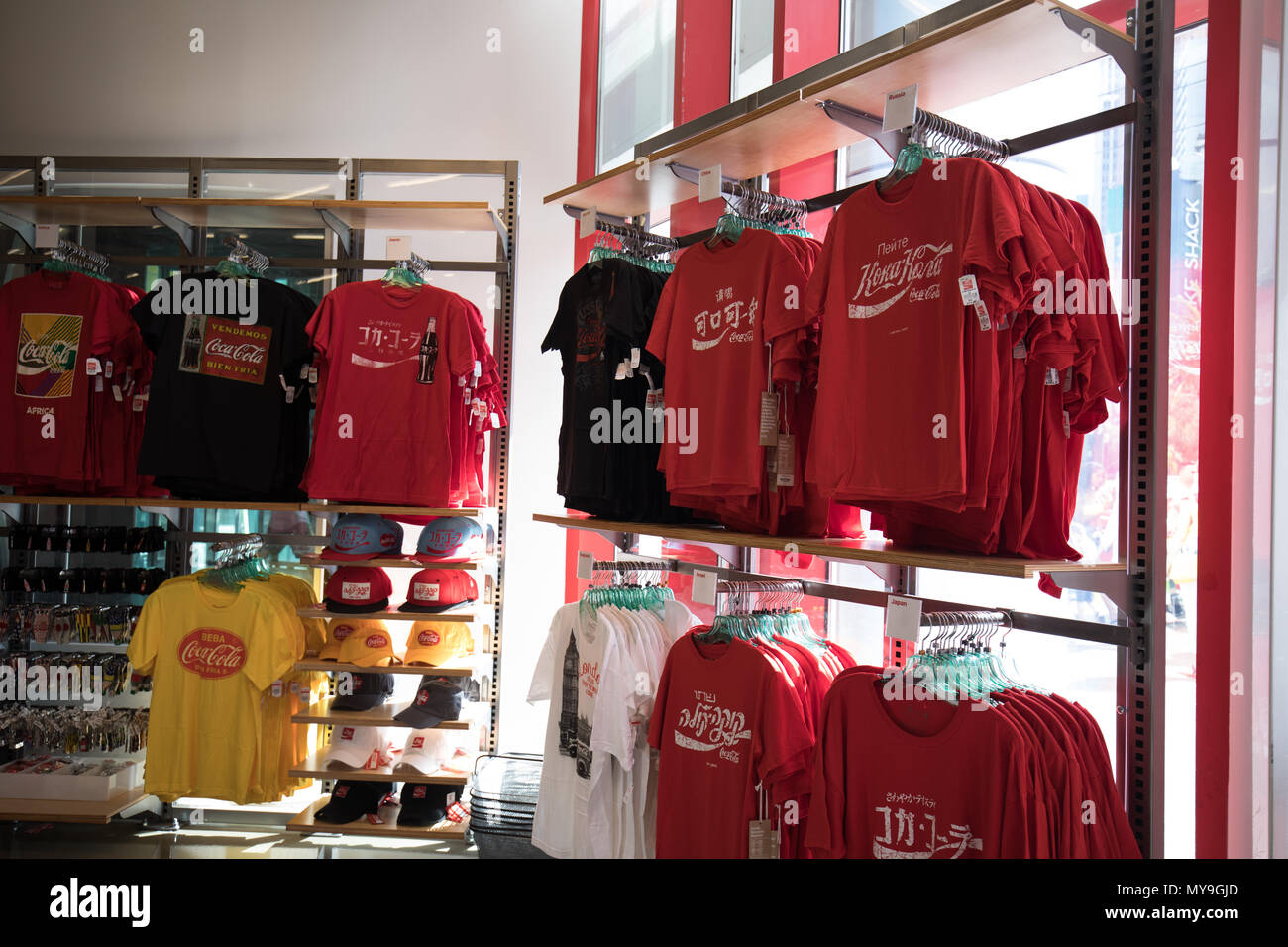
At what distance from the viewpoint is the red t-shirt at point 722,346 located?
237 centimetres

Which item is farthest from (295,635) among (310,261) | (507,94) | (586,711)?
(507,94)

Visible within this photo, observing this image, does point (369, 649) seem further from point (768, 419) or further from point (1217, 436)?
point (1217, 436)

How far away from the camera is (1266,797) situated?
188 cm

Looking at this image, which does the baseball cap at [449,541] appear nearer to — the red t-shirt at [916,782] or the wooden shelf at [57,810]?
the wooden shelf at [57,810]

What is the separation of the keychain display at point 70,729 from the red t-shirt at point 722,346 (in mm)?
2768

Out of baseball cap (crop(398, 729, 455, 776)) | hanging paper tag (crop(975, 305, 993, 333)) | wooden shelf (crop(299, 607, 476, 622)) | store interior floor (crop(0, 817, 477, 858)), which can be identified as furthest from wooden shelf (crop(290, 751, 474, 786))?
hanging paper tag (crop(975, 305, 993, 333))

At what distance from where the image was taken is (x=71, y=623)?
12.5 ft

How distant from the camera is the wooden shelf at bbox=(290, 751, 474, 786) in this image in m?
3.43

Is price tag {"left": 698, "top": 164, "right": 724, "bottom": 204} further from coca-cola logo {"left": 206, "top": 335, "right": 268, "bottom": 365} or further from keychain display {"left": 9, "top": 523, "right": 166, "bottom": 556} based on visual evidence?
keychain display {"left": 9, "top": 523, "right": 166, "bottom": 556}

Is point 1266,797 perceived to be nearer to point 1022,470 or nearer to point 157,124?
point 1022,470

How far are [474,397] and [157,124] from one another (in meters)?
2.75

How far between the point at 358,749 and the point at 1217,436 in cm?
317

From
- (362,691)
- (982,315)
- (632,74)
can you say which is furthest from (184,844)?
(632,74)

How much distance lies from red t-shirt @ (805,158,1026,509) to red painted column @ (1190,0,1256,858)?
0.60 meters
